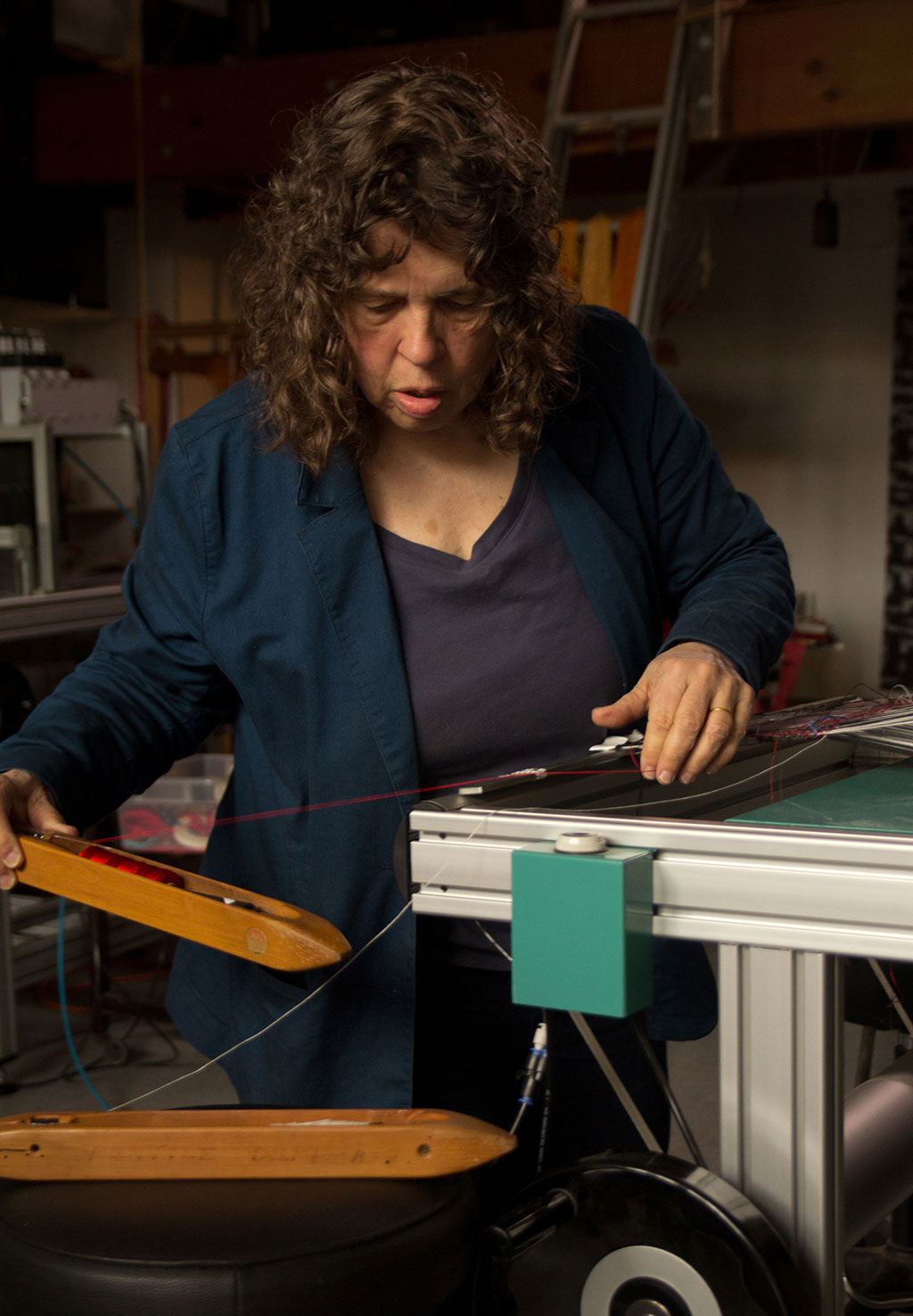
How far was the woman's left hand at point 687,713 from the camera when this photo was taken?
3.03 feet

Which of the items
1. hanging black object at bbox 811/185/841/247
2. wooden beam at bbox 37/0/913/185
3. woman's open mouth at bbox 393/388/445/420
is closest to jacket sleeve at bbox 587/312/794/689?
woman's open mouth at bbox 393/388/445/420

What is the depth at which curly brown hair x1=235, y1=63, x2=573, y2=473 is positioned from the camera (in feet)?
3.44

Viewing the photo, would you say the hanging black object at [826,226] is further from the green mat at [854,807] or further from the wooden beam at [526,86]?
the green mat at [854,807]

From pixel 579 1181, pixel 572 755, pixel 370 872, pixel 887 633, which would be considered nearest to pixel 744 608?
pixel 572 755

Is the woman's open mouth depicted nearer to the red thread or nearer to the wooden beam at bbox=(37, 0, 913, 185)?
the red thread

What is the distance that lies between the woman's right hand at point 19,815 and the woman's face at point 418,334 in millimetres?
424

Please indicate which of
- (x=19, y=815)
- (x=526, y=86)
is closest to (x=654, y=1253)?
(x=19, y=815)

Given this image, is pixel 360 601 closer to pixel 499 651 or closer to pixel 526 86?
pixel 499 651

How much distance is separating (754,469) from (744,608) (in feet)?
15.3

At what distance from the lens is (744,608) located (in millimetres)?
1143

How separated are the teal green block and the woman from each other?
13.2 inches

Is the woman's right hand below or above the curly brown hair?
below

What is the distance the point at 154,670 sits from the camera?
121 centimetres

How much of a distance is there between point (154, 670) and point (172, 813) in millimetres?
1785
